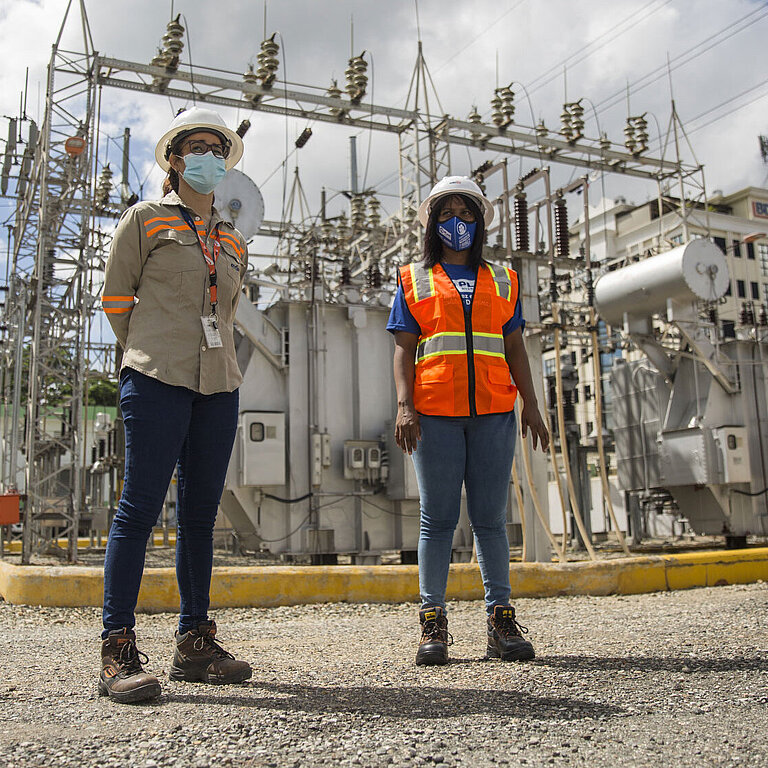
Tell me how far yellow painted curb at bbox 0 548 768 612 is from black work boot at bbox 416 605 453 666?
8.60 feet

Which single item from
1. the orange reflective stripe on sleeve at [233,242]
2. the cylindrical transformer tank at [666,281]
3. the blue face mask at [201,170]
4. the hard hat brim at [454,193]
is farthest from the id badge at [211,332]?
the cylindrical transformer tank at [666,281]

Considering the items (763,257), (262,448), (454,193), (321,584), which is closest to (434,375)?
(454,193)

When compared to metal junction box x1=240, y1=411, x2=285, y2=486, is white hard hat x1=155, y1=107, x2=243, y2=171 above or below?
above

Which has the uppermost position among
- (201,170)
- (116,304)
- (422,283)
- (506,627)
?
(201,170)

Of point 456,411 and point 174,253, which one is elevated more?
point 174,253

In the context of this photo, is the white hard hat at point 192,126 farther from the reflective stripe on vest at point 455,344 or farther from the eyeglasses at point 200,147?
the reflective stripe on vest at point 455,344

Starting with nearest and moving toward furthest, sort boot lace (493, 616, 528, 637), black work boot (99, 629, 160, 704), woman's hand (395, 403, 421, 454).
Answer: black work boot (99, 629, 160, 704) → boot lace (493, 616, 528, 637) → woman's hand (395, 403, 421, 454)

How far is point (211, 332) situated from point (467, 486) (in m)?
1.34

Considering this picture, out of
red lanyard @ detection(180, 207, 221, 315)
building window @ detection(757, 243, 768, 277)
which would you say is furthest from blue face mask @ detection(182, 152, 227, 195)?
building window @ detection(757, 243, 768, 277)

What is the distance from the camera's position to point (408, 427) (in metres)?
3.53

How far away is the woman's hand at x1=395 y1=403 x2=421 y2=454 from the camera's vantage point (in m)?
3.53

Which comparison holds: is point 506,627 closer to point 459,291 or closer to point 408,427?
point 408,427

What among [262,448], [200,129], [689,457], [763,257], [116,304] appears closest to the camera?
[116,304]

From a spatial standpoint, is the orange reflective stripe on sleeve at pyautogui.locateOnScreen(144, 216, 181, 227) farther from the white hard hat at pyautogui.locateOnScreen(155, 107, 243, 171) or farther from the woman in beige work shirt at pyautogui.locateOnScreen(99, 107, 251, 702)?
the white hard hat at pyautogui.locateOnScreen(155, 107, 243, 171)
